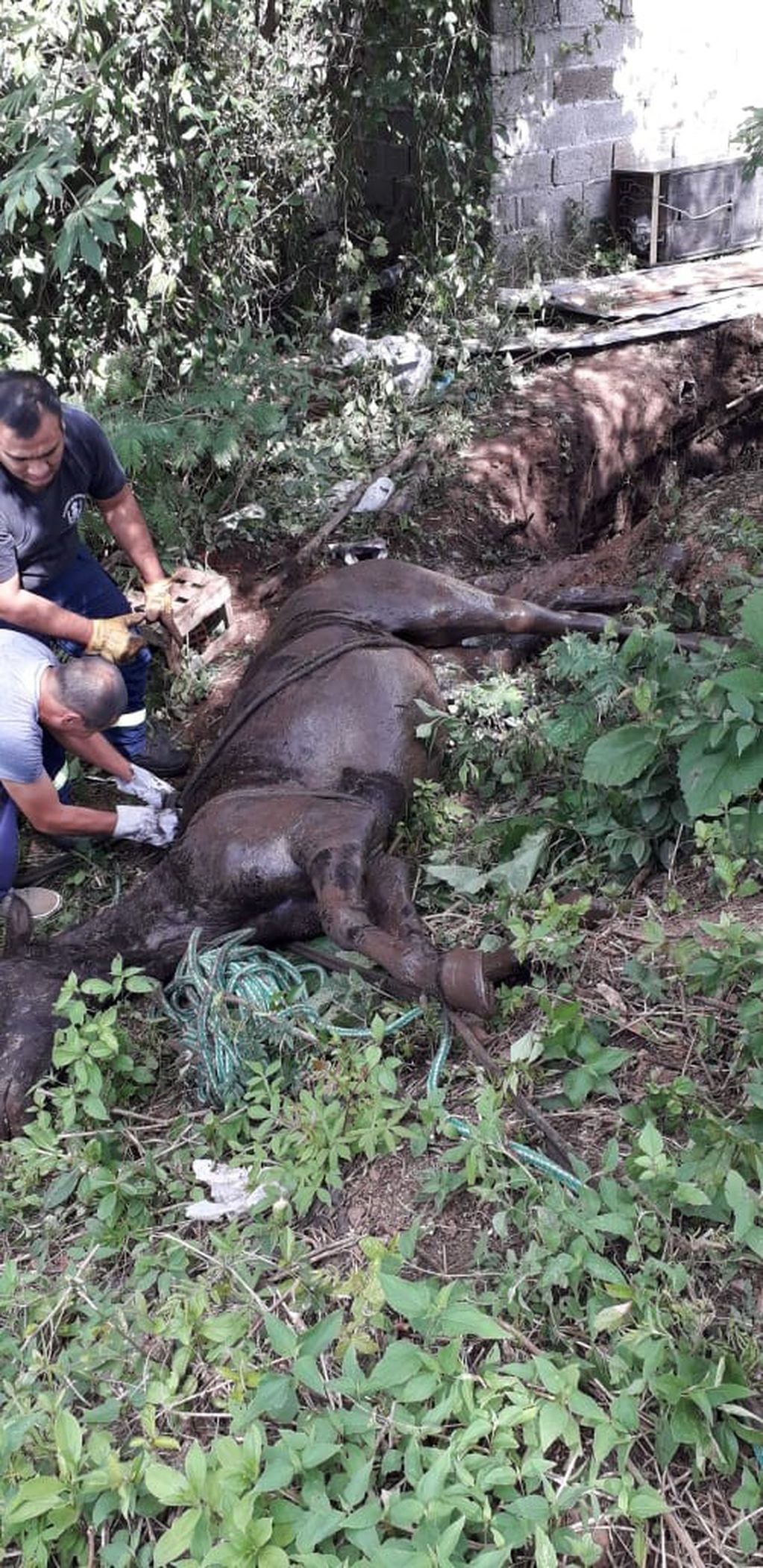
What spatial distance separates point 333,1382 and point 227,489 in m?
4.91

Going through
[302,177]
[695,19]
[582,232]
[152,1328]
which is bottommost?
[152,1328]

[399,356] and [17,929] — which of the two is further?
[399,356]

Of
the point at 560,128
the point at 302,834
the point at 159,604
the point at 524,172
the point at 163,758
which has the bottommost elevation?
the point at 163,758

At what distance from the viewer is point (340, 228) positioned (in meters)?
7.77

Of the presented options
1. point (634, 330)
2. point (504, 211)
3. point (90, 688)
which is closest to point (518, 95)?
point (504, 211)

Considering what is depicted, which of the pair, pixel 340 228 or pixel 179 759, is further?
pixel 340 228

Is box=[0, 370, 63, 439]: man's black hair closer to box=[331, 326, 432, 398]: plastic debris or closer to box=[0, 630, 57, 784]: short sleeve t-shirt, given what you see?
box=[0, 630, 57, 784]: short sleeve t-shirt

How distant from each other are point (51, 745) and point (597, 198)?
692 centimetres

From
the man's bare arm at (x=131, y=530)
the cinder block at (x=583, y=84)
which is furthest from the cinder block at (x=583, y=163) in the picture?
the man's bare arm at (x=131, y=530)

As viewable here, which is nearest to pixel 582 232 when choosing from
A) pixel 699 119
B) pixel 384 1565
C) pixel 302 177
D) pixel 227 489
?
pixel 699 119

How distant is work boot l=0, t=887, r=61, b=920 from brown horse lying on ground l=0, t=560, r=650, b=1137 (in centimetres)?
41

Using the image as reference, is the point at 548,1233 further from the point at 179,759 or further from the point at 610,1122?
the point at 179,759

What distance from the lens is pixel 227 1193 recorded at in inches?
104

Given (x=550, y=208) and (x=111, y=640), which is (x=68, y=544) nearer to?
(x=111, y=640)
